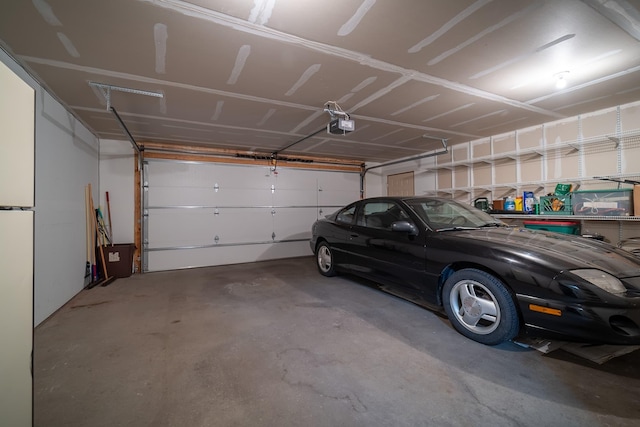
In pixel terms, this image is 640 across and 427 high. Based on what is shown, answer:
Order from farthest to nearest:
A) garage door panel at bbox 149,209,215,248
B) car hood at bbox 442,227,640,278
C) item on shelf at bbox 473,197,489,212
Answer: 1. garage door panel at bbox 149,209,215,248
2. item on shelf at bbox 473,197,489,212
3. car hood at bbox 442,227,640,278

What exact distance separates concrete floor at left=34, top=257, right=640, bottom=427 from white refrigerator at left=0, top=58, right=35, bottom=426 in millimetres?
755

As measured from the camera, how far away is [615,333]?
5.61 feet

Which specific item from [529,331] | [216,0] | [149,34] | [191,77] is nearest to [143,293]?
[191,77]

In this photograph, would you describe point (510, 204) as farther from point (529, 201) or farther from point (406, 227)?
point (406, 227)

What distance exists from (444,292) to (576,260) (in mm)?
996

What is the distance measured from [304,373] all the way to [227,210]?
4.75 meters

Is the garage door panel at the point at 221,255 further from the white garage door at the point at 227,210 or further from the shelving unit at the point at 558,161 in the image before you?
the shelving unit at the point at 558,161

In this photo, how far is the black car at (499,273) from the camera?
1.77 metres

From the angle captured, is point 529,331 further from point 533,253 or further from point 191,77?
point 191,77

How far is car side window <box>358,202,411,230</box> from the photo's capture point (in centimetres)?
328

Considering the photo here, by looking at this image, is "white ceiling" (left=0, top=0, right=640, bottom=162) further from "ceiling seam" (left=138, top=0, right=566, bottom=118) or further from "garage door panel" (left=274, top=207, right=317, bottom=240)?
"garage door panel" (left=274, top=207, right=317, bottom=240)

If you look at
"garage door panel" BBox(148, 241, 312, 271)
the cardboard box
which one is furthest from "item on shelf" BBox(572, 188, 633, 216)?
the cardboard box

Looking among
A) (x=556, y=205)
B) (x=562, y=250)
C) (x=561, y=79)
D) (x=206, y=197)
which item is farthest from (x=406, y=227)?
(x=206, y=197)

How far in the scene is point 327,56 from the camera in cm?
233
